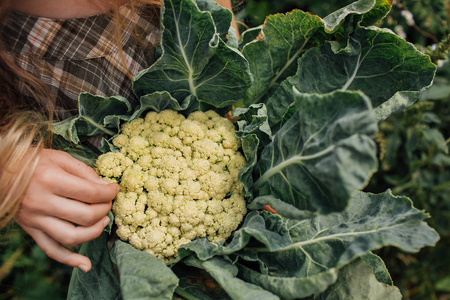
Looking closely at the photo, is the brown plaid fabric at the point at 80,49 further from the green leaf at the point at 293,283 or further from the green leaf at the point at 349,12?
the green leaf at the point at 293,283

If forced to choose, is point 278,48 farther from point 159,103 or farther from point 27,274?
point 27,274

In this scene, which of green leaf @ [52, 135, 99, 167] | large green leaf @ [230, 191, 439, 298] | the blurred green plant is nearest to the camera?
large green leaf @ [230, 191, 439, 298]

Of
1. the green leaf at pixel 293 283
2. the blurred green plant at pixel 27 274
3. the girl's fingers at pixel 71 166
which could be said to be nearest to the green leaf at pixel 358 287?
the green leaf at pixel 293 283

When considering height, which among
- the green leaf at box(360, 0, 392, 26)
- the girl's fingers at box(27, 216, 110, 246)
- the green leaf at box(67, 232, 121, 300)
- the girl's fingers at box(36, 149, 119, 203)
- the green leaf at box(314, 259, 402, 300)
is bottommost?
the green leaf at box(67, 232, 121, 300)

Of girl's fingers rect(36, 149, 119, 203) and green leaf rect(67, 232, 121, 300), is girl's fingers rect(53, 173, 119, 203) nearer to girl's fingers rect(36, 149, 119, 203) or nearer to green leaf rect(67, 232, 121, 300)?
girl's fingers rect(36, 149, 119, 203)

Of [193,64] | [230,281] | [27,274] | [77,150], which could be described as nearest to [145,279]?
[230,281]

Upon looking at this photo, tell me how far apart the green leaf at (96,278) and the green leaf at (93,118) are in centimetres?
30

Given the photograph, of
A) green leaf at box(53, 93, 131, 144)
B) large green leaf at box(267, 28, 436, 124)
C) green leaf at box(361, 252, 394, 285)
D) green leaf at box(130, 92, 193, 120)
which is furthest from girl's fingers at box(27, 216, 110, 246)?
green leaf at box(361, 252, 394, 285)

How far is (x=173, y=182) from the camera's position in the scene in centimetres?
92

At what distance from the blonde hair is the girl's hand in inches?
1.0

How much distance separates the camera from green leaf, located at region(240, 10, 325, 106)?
96 centimetres

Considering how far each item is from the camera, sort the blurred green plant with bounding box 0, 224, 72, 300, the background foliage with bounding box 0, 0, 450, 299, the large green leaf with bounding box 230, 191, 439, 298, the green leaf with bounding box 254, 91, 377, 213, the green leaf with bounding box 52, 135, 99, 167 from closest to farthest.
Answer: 1. the green leaf with bounding box 254, 91, 377, 213
2. the large green leaf with bounding box 230, 191, 439, 298
3. the green leaf with bounding box 52, 135, 99, 167
4. the background foliage with bounding box 0, 0, 450, 299
5. the blurred green plant with bounding box 0, 224, 72, 300

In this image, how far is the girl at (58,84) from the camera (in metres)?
0.83

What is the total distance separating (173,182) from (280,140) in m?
0.30
